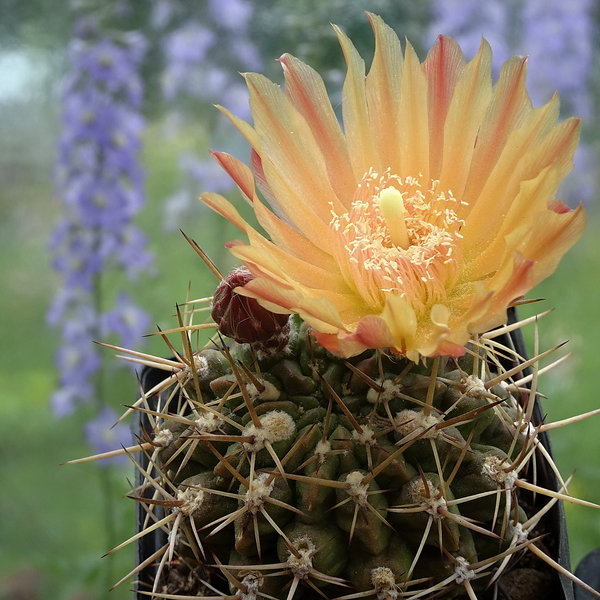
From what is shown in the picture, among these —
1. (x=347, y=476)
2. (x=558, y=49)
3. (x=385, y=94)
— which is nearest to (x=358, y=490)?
(x=347, y=476)

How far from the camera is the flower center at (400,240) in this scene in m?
0.61

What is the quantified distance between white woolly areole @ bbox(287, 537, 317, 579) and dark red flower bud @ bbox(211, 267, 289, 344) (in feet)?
0.54

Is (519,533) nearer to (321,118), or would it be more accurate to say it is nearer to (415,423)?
(415,423)

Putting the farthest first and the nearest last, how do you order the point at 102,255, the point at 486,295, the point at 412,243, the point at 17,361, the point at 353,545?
the point at 17,361
the point at 102,255
the point at 412,243
the point at 353,545
the point at 486,295

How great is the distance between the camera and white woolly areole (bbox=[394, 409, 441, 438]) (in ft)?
1.83

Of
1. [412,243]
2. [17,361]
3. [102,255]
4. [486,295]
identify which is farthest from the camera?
[17,361]

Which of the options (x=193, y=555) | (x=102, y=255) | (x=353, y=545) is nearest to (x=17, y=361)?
(x=102, y=255)

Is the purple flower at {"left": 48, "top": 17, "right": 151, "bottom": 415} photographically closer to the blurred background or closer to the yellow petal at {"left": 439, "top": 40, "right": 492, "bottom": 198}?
the blurred background

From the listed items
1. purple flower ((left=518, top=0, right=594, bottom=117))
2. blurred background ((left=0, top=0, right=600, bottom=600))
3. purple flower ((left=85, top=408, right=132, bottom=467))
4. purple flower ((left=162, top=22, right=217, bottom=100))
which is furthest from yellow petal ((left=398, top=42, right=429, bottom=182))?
purple flower ((left=518, top=0, right=594, bottom=117))

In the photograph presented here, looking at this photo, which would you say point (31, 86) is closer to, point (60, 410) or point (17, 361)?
point (17, 361)

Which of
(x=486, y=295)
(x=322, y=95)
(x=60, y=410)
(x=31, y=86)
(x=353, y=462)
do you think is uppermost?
(x=31, y=86)

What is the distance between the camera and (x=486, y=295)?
1.52 feet

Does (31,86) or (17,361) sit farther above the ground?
(31,86)

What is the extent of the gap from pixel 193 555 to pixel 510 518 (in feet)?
0.92
